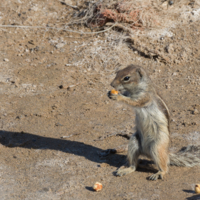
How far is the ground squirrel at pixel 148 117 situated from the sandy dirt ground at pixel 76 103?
0.66 ft

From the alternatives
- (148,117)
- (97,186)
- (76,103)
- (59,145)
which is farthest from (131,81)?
(76,103)

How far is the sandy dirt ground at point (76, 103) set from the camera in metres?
5.11

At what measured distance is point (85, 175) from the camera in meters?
5.32

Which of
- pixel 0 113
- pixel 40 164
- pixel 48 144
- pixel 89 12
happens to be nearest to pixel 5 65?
pixel 0 113

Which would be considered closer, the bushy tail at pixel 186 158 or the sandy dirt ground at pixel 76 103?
the sandy dirt ground at pixel 76 103

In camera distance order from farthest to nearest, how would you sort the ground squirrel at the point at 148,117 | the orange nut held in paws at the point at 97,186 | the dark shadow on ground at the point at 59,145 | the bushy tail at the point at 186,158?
1. the dark shadow on ground at the point at 59,145
2. the bushy tail at the point at 186,158
3. the ground squirrel at the point at 148,117
4. the orange nut held in paws at the point at 97,186

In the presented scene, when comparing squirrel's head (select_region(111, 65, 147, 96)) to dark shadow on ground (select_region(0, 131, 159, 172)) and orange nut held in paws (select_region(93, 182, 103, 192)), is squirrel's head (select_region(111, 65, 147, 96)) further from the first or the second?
orange nut held in paws (select_region(93, 182, 103, 192))

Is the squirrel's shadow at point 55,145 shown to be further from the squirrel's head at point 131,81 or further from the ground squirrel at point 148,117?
the squirrel's head at point 131,81

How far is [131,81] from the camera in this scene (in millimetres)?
5125

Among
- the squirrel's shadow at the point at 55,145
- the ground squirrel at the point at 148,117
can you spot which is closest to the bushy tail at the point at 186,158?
the ground squirrel at the point at 148,117

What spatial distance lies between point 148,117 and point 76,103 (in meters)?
2.71

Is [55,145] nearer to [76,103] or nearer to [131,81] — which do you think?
[76,103]

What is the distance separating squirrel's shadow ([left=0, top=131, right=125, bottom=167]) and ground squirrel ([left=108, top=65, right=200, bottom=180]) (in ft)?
1.83

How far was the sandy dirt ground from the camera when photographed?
5.11 metres
